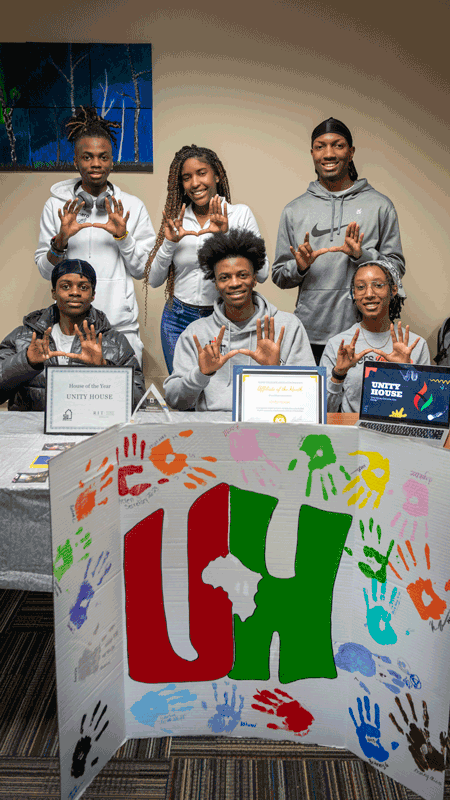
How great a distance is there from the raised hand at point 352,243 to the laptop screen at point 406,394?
1.05 meters

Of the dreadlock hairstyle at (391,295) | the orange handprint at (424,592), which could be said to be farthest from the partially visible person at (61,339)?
the orange handprint at (424,592)

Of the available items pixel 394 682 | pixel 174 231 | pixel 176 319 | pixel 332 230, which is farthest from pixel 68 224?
pixel 394 682

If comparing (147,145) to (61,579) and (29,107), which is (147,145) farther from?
(61,579)

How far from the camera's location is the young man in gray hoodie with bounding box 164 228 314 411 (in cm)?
204

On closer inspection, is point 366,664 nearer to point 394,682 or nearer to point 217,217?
point 394,682

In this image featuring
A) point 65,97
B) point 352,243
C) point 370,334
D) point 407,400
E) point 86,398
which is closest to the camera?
point 407,400

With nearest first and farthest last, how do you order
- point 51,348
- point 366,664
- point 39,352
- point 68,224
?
point 366,664, point 39,352, point 51,348, point 68,224

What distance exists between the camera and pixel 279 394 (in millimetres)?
1584

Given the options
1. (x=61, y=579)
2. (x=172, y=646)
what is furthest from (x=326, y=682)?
(x=61, y=579)

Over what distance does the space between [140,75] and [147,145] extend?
1.23ft

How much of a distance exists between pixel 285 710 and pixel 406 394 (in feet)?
2.49

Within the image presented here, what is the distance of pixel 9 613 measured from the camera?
6.02ft

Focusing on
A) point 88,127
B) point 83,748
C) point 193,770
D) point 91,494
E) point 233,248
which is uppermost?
point 88,127

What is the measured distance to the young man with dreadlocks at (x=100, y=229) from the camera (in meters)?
2.65
